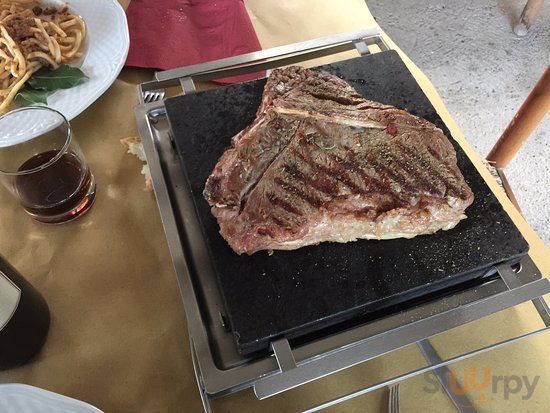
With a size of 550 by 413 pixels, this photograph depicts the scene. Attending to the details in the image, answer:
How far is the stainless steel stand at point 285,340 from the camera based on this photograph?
0.94 metres

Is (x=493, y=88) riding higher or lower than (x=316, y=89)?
lower

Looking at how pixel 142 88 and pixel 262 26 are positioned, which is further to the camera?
pixel 262 26

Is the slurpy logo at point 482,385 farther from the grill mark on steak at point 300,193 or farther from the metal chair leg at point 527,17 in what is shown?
the metal chair leg at point 527,17

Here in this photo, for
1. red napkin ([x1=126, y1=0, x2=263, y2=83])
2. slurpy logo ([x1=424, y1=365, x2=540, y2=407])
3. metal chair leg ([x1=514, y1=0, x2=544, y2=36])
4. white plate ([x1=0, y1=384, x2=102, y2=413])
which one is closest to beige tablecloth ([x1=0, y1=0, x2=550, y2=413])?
slurpy logo ([x1=424, y1=365, x2=540, y2=407])

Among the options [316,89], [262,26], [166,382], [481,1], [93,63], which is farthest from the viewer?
[481,1]

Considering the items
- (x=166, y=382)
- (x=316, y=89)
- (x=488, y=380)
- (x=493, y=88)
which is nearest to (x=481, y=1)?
(x=493, y=88)

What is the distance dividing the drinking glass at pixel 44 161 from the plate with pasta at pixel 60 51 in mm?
97

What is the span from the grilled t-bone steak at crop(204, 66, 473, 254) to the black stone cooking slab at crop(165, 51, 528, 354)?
32 mm

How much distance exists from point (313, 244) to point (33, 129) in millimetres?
730

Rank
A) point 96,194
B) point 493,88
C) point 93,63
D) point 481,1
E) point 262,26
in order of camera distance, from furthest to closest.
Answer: point 481,1 < point 493,88 < point 262,26 < point 93,63 < point 96,194

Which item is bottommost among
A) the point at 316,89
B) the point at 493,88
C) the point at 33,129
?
the point at 493,88

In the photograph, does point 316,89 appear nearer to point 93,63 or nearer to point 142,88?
point 142,88

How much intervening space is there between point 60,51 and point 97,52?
97mm

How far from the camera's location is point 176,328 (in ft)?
3.70
